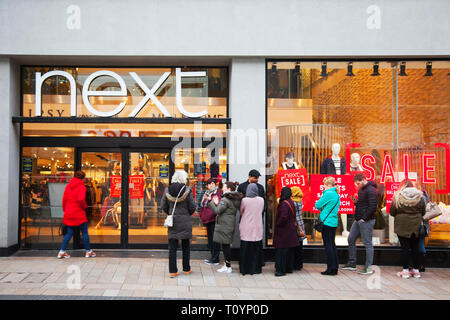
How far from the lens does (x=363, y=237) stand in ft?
25.2

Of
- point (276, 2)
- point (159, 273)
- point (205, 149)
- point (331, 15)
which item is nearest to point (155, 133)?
point (205, 149)

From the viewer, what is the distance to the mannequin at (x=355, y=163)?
892 cm

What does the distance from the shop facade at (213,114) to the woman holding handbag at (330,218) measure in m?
1.05

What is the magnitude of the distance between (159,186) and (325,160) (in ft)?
12.8

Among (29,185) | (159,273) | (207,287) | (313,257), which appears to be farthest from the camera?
(29,185)

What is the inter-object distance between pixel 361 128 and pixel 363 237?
8.70 feet

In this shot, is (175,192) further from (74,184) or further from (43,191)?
(43,191)

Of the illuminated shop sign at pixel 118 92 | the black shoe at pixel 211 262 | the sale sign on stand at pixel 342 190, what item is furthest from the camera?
the illuminated shop sign at pixel 118 92

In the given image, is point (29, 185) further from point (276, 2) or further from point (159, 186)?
point (276, 2)

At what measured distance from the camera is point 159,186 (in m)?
9.47

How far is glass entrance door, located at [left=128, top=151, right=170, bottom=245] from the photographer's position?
30.9 ft

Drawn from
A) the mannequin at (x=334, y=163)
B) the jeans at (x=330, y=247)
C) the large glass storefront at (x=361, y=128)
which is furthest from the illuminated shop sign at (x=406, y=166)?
the jeans at (x=330, y=247)

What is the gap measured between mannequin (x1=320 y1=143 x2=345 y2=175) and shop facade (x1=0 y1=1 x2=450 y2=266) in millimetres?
31

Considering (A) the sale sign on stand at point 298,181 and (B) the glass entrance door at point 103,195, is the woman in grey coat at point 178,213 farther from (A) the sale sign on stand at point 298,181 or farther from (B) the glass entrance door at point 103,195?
(B) the glass entrance door at point 103,195
